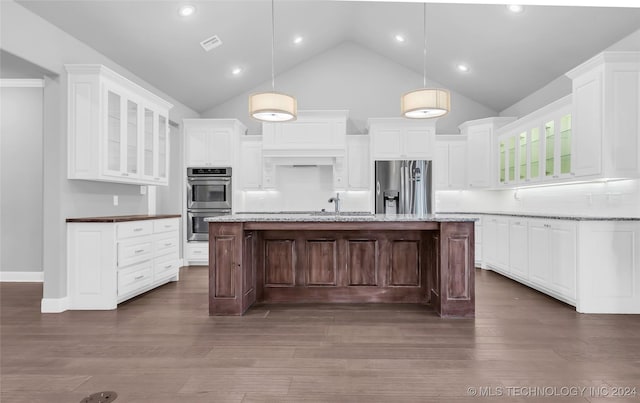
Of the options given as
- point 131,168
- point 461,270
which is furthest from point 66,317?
point 461,270

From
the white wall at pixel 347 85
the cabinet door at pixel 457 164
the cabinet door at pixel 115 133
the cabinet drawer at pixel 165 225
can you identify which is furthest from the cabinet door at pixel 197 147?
the cabinet door at pixel 457 164

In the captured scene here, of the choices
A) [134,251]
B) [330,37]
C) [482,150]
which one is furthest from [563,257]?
[330,37]

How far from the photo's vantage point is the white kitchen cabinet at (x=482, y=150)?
21.0ft

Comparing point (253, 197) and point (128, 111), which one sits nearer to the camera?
point (128, 111)

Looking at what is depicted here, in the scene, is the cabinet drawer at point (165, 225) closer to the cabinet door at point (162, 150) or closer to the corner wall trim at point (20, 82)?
the cabinet door at point (162, 150)

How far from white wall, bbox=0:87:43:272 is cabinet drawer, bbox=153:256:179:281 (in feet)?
6.41

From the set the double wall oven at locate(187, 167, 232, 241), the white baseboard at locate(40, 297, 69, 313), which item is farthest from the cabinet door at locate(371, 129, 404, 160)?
the white baseboard at locate(40, 297, 69, 313)

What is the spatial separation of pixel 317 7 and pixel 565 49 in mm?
3476

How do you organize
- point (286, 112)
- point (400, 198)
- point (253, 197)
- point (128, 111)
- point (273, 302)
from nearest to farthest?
point (286, 112), point (273, 302), point (128, 111), point (400, 198), point (253, 197)

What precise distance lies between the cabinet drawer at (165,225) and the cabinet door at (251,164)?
6.04 feet

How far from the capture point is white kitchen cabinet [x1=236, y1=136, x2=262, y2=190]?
22.3 ft

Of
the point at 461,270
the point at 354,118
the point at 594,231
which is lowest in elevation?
the point at 461,270

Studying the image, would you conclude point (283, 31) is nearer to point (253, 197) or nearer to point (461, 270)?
point (253, 197)

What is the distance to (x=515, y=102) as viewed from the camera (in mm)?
6566
